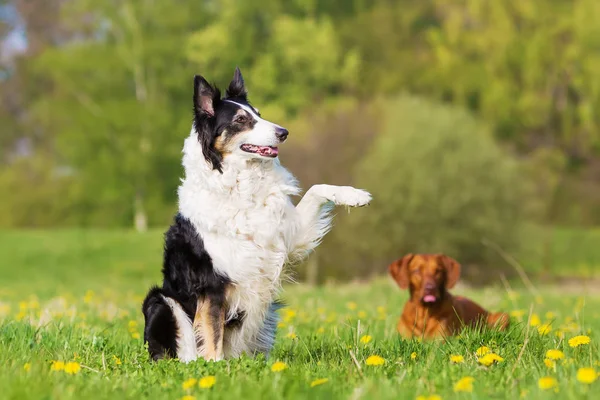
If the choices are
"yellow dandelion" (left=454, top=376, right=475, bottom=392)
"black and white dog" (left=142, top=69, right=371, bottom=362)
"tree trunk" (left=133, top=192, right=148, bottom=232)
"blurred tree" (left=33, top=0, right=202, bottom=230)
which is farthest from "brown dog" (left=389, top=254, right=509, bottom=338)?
"tree trunk" (left=133, top=192, right=148, bottom=232)

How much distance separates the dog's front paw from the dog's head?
49 centimetres

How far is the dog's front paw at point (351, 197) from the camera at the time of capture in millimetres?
4691

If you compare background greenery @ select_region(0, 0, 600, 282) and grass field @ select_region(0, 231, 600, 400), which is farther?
background greenery @ select_region(0, 0, 600, 282)

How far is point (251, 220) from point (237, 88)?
3.42ft

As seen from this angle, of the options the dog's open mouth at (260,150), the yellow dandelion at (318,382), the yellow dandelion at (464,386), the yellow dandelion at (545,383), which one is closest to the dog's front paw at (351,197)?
the dog's open mouth at (260,150)

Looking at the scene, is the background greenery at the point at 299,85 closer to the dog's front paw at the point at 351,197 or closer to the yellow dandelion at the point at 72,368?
the dog's front paw at the point at 351,197

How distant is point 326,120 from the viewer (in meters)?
27.3

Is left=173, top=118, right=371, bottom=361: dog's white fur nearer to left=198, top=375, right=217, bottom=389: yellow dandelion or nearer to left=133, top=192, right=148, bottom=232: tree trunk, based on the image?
left=198, top=375, right=217, bottom=389: yellow dandelion

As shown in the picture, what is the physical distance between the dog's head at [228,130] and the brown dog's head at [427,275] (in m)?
2.31

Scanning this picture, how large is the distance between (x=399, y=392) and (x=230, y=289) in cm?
157

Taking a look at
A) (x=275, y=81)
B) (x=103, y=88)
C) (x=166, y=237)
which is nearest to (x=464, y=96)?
(x=275, y=81)

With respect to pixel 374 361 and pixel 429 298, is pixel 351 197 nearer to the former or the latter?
pixel 374 361

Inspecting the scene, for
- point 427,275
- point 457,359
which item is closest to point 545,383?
point 457,359

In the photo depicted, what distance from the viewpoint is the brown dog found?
21.1 feet
